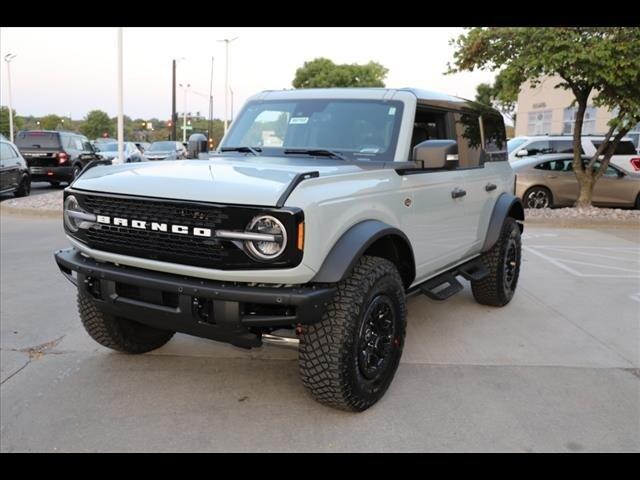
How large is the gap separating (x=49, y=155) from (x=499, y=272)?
14.7 metres

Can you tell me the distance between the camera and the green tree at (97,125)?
3374 inches

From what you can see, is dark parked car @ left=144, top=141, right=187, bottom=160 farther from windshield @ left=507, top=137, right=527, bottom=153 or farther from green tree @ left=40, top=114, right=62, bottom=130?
green tree @ left=40, top=114, right=62, bottom=130

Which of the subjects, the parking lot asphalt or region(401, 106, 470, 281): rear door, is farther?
region(401, 106, 470, 281): rear door

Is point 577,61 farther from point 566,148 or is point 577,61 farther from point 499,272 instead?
point 499,272

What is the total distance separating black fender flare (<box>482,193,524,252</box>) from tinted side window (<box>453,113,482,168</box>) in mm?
504

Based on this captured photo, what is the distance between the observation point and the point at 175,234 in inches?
118

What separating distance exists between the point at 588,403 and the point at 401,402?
1154 millimetres

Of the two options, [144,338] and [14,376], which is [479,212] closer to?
[144,338]

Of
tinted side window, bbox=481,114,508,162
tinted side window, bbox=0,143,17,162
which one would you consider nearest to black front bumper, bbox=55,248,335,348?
tinted side window, bbox=481,114,508,162

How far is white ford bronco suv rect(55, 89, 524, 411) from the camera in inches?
113

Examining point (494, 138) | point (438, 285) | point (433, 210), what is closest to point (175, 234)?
point (433, 210)

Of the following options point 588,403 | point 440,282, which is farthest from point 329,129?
point 588,403

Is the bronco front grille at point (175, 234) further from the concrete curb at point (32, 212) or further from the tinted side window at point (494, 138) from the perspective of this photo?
the concrete curb at point (32, 212)

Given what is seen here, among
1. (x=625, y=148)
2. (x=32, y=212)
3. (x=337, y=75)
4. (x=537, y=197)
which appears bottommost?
(x=32, y=212)
